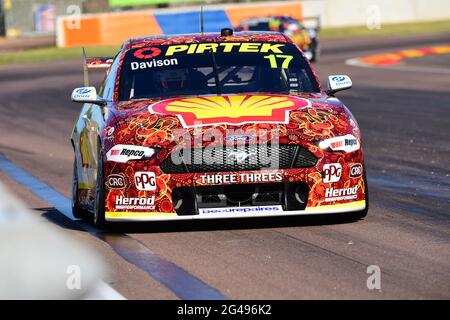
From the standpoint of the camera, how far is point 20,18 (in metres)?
60.3

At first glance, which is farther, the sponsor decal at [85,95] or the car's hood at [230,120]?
the sponsor decal at [85,95]

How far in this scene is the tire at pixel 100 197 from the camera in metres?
9.20

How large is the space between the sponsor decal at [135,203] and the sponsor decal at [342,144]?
47.3 inches

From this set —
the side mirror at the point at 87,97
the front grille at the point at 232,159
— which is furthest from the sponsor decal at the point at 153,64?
the front grille at the point at 232,159

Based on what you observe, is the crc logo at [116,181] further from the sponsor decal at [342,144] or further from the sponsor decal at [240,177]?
the sponsor decal at [342,144]

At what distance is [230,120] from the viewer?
9.02 m

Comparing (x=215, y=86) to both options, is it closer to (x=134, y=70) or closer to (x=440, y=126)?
(x=134, y=70)

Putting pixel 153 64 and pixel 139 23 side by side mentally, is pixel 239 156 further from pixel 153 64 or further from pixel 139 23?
pixel 139 23

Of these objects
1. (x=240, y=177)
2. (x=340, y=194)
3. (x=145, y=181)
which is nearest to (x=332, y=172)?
(x=340, y=194)

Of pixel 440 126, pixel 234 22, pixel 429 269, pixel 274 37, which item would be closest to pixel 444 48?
pixel 234 22

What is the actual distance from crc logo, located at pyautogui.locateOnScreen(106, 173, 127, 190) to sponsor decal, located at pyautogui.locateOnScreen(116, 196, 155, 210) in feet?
0.25

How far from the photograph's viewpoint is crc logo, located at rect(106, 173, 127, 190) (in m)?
9.05

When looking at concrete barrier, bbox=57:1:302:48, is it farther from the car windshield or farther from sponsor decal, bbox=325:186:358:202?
sponsor decal, bbox=325:186:358:202

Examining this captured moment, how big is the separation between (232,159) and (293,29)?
27933 mm
